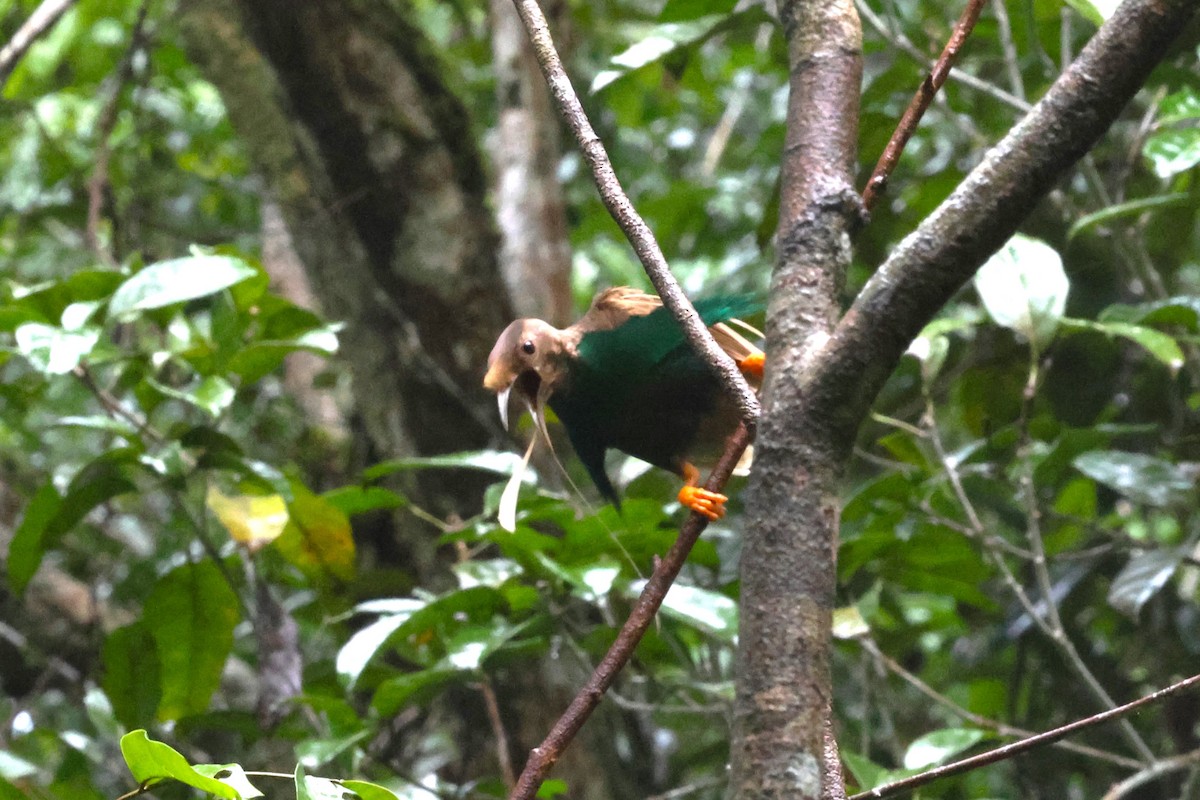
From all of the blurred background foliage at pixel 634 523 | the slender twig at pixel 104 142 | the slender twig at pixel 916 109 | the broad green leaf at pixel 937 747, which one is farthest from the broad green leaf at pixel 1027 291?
the slender twig at pixel 104 142

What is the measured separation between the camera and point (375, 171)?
2.47 m

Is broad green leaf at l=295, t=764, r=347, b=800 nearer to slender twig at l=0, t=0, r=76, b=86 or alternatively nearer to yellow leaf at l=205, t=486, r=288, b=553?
yellow leaf at l=205, t=486, r=288, b=553

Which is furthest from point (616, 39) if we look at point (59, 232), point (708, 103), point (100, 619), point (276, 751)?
point (276, 751)

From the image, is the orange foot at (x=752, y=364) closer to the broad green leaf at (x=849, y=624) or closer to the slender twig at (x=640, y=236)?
the broad green leaf at (x=849, y=624)

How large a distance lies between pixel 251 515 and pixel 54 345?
0.39m

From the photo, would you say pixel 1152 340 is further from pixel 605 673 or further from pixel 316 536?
pixel 316 536

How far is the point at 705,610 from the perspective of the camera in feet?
5.23

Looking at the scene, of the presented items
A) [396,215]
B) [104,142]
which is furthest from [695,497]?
[104,142]

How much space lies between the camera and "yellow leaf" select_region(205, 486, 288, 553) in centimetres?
180

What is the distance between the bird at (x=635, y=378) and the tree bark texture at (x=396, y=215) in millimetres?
904

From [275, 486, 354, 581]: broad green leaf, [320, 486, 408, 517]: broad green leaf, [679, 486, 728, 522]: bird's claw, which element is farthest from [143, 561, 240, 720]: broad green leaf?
[679, 486, 728, 522]: bird's claw

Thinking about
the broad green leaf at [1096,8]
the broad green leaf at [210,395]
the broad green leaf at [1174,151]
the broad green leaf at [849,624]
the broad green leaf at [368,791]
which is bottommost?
the broad green leaf at [849,624]

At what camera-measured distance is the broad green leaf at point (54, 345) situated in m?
1.64

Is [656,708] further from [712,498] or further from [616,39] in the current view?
[616,39]
